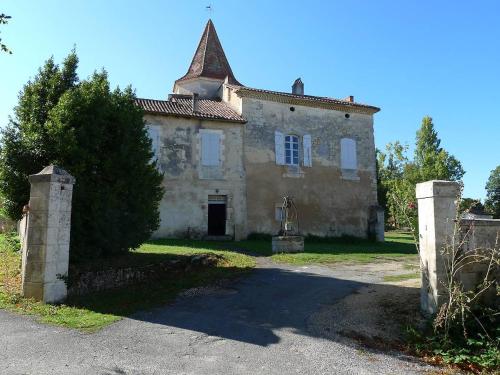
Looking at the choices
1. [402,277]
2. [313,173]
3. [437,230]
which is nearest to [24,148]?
[437,230]

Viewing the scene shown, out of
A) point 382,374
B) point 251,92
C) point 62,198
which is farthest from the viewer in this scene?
point 251,92

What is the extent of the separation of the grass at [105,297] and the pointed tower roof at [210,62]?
59.4ft

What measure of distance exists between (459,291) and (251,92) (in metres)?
16.3

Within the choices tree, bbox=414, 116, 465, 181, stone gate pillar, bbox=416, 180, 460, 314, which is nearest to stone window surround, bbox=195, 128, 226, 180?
stone gate pillar, bbox=416, 180, 460, 314

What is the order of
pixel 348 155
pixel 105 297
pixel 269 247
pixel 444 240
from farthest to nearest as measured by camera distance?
pixel 348 155
pixel 269 247
pixel 105 297
pixel 444 240

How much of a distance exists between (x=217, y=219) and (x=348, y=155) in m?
8.26

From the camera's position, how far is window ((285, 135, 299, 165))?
2100cm

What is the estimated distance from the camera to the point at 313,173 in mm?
21328

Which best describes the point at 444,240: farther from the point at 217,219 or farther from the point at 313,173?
the point at 313,173

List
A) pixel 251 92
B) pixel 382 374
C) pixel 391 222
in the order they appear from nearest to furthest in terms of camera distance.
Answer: pixel 382 374 → pixel 251 92 → pixel 391 222

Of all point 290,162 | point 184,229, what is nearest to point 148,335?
point 184,229

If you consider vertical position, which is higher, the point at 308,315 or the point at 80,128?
the point at 80,128

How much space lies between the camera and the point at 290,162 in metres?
21.0

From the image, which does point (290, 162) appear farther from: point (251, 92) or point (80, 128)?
point (80, 128)
